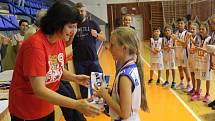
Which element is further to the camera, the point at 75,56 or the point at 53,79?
the point at 75,56

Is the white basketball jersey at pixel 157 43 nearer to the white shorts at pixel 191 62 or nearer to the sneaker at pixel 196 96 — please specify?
the white shorts at pixel 191 62

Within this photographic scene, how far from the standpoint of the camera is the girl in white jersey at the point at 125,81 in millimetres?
1945

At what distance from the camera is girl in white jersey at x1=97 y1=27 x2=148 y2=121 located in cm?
195

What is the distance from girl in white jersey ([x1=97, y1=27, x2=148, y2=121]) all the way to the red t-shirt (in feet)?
1.18

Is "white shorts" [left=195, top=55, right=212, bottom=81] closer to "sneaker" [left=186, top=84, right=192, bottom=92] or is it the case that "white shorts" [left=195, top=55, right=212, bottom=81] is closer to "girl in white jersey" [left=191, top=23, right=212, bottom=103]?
"girl in white jersey" [left=191, top=23, right=212, bottom=103]

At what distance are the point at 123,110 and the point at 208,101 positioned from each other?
3.68 m

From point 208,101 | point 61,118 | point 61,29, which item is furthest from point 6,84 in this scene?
point 208,101

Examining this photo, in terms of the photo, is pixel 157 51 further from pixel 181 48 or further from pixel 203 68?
pixel 203 68

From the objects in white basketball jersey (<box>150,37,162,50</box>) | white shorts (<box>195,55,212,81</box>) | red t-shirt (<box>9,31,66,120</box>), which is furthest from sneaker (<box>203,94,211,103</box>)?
red t-shirt (<box>9,31,66,120</box>)

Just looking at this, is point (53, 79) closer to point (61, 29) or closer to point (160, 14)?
point (61, 29)

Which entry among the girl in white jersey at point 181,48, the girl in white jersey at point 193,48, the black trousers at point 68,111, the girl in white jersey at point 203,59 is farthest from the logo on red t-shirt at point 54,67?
the girl in white jersey at point 181,48

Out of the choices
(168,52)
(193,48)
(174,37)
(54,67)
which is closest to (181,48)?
(174,37)

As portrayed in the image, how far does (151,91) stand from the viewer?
6.19 metres

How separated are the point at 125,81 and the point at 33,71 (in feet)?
1.97
